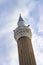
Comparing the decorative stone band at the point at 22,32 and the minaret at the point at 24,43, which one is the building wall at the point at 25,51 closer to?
the minaret at the point at 24,43

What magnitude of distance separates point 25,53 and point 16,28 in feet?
17.2

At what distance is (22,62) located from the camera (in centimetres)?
2366

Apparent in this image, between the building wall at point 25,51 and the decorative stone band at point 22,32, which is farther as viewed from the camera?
the decorative stone band at point 22,32

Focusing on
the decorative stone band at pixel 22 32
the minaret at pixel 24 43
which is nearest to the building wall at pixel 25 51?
the minaret at pixel 24 43

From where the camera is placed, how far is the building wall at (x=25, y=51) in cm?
2351

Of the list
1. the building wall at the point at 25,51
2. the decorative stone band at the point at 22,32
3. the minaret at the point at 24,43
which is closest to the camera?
the building wall at the point at 25,51

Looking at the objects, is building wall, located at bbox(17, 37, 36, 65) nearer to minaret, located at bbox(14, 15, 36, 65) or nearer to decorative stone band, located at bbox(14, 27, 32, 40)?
minaret, located at bbox(14, 15, 36, 65)

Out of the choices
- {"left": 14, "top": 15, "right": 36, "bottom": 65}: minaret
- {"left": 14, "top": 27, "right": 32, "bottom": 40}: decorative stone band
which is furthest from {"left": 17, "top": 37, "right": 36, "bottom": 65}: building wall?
{"left": 14, "top": 27, "right": 32, "bottom": 40}: decorative stone band

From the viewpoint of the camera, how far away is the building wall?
23.5 metres

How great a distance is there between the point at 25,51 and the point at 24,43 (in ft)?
4.74

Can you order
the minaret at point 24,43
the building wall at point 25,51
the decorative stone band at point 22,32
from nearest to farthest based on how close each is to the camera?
the building wall at point 25,51 < the minaret at point 24,43 < the decorative stone band at point 22,32

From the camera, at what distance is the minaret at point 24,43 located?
23.6 meters

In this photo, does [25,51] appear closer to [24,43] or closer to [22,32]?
[24,43]

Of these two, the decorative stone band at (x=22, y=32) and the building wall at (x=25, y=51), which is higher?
the decorative stone band at (x=22, y=32)
